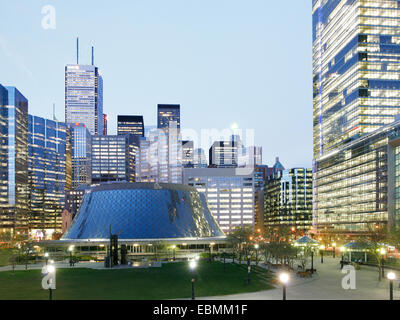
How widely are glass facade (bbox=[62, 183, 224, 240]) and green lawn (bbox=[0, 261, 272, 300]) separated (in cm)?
4634

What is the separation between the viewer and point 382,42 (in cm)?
17688

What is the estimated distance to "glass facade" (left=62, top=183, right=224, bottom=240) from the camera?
336ft

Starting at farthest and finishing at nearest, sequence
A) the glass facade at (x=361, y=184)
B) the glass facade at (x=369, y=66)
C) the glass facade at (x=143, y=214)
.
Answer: the glass facade at (x=369, y=66) < the glass facade at (x=361, y=184) < the glass facade at (x=143, y=214)

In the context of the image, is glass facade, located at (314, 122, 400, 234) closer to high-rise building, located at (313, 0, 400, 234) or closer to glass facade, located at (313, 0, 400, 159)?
high-rise building, located at (313, 0, 400, 234)

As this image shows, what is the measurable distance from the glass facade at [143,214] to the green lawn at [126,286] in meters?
46.3

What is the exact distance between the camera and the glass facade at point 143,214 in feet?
336

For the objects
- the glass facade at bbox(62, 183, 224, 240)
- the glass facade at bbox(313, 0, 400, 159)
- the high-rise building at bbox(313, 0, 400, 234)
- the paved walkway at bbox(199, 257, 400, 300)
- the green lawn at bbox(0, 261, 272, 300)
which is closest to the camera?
the paved walkway at bbox(199, 257, 400, 300)

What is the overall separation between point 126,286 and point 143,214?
212 ft

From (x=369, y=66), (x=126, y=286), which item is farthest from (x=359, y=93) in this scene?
(x=126, y=286)

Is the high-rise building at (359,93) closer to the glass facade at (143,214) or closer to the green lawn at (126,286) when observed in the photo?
the glass facade at (143,214)

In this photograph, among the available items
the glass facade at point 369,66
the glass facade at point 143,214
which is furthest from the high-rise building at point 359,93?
the glass facade at point 143,214

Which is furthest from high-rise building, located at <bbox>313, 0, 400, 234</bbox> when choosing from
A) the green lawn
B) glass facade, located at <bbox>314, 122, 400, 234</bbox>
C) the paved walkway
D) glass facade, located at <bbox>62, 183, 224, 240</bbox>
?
the green lawn
